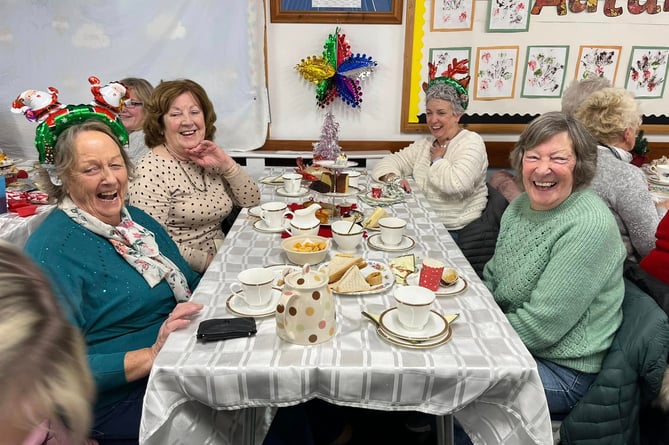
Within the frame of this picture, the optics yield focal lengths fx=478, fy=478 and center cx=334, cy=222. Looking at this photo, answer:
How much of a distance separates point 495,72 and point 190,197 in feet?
7.25

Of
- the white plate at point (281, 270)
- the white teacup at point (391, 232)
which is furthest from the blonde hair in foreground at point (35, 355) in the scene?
the white teacup at point (391, 232)

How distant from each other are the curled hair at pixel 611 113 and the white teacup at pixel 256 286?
161 centimetres

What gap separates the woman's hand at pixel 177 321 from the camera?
3.60 ft

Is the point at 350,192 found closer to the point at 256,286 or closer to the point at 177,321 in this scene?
the point at 256,286

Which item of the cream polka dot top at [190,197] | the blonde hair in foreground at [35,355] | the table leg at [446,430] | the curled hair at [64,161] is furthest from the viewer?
the cream polka dot top at [190,197]

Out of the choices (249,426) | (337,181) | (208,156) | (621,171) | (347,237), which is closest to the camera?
(249,426)

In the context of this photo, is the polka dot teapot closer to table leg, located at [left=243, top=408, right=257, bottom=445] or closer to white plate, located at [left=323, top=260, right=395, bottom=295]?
white plate, located at [left=323, top=260, right=395, bottom=295]

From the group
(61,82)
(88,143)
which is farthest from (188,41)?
(88,143)

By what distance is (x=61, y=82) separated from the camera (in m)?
3.12

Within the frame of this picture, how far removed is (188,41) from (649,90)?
3.05 metres

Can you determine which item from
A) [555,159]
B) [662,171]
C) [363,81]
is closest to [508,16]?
[363,81]

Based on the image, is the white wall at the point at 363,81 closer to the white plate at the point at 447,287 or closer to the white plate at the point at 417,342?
the white plate at the point at 447,287

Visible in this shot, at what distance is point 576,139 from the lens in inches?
56.2

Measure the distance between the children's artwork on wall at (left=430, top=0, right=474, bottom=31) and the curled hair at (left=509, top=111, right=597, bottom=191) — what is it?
70.7 inches
